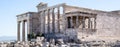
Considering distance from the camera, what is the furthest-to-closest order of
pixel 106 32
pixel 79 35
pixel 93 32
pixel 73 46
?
pixel 106 32 < pixel 93 32 < pixel 79 35 < pixel 73 46

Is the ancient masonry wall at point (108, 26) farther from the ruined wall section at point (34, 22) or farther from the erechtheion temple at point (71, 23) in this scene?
the ruined wall section at point (34, 22)

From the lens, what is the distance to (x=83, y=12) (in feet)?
123

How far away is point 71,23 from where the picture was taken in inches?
1533

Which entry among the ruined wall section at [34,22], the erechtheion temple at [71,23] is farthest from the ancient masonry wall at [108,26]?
the ruined wall section at [34,22]

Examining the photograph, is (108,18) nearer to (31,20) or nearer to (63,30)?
(63,30)

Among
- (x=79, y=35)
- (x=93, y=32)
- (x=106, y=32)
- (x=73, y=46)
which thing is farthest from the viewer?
(x=106, y=32)

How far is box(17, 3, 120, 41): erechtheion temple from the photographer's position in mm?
36781

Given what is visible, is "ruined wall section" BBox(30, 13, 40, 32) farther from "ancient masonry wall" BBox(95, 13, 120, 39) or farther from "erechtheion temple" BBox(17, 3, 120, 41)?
"ancient masonry wall" BBox(95, 13, 120, 39)

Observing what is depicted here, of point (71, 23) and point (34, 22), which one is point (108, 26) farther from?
point (34, 22)

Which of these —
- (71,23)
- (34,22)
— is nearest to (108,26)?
(71,23)

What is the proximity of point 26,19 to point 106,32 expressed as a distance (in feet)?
41.3

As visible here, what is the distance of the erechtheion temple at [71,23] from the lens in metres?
36.8

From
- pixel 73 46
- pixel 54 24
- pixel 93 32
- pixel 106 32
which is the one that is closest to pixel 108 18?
pixel 106 32

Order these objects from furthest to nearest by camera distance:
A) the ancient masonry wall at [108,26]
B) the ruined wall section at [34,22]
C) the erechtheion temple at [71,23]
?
the ruined wall section at [34,22], the ancient masonry wall at [108,26], the erechtheion temple at [71,23]
